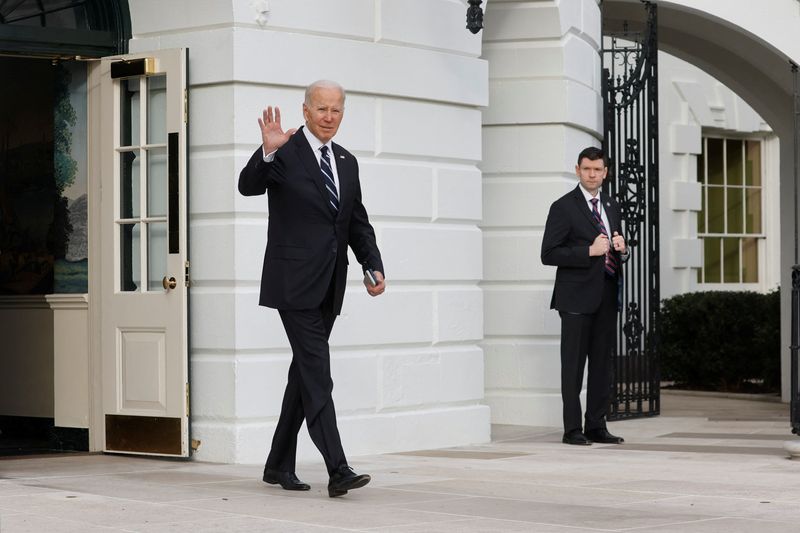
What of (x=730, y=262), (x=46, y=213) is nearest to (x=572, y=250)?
(x=46, y=213)

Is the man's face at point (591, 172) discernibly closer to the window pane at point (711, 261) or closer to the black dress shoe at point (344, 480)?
the black dress shoe at point (344, 480)

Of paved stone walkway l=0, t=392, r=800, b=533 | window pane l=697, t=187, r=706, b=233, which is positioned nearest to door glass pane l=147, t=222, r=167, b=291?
paved stone walkway l=0, t=392, r=800, b=533

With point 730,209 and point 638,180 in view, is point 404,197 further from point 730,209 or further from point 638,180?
point 730,209

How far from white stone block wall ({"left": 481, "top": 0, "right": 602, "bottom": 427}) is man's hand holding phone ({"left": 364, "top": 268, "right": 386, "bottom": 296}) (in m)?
4.19

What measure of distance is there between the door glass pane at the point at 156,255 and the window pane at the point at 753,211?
13001 millimetres

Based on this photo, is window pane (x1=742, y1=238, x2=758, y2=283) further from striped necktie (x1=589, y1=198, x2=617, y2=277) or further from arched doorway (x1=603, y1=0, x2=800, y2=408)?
striped necktie (x1=589, y1=198, x2=617, y2=277)

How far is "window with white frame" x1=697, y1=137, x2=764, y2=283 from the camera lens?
2020 cm

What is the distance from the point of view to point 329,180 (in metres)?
7.33

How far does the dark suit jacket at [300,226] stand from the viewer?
7184 mm

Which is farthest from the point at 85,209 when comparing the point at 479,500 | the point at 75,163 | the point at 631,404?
the point at 631,404

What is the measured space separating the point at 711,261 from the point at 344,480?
1398 centimetres

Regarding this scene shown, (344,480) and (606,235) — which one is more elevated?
(606,235)

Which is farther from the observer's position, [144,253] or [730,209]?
[730,209]

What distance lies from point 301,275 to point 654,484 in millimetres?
2051
